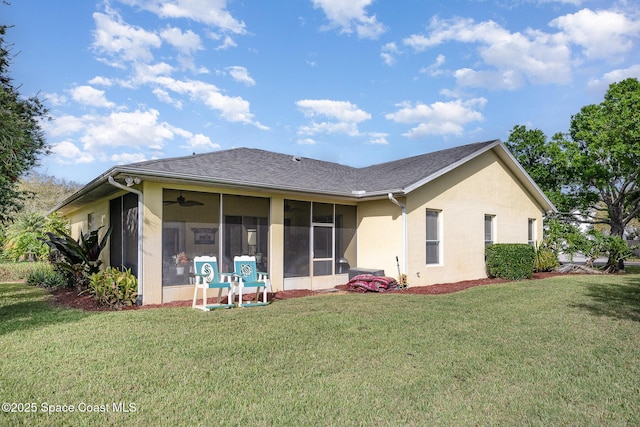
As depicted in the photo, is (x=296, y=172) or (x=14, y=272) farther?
(x=14, y=272)

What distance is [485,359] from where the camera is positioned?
5.06m

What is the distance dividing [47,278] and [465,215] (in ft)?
47.0

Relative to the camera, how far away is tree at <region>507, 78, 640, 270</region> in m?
19.9

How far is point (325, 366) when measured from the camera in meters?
4.71

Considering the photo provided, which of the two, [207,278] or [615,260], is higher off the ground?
[207,278]

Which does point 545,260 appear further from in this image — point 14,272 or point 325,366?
point 14,272

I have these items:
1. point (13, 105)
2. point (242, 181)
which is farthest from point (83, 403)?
point (13, 105)

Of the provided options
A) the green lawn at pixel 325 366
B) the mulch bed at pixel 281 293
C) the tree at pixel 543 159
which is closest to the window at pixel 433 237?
the mulch bed at pixel 281 293

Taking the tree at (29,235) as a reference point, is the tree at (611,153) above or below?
above

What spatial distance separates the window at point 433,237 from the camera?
43.2 ft

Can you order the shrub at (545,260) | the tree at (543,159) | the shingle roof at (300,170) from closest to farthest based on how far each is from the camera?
the shingle roof at (300,170)
the shrub at (545,260)
the tree at (543,159)

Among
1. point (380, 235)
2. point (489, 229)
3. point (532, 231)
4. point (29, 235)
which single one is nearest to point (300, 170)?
point (380, 235)

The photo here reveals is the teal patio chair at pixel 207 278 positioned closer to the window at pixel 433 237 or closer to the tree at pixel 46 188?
the window at pixel 433 237

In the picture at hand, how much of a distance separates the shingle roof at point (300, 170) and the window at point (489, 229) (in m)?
2.96
